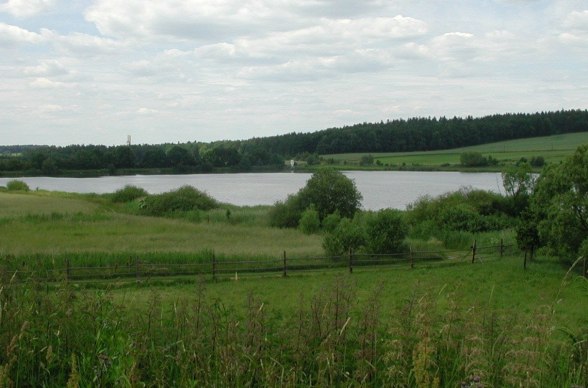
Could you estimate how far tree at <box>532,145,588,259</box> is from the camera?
1000 inches

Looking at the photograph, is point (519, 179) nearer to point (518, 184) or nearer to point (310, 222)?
point (518, 184)

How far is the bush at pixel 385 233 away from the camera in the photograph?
3045 cm

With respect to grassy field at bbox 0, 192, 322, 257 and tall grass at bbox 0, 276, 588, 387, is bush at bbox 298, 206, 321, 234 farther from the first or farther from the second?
tall grass at bbox 0, 276, 588, 387

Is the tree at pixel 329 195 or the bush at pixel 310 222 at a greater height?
the tree at pixel 329 195

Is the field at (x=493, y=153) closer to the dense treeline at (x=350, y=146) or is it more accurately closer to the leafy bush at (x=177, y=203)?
the dense treeline at (x=350, y=146)

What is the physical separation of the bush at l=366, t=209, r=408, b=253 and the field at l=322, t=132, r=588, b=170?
7653 cm

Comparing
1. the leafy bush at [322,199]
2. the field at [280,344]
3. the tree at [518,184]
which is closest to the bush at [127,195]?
the leafy bush at [322,199]

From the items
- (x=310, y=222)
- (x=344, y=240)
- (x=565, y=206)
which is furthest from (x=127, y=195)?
(x=565, y=206)

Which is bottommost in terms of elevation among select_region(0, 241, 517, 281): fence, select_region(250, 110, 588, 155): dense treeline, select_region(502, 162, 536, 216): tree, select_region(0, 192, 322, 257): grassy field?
select_region(0, 241, 517, 281): fence

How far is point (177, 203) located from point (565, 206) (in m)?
35.6

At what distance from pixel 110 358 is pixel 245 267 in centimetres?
2367

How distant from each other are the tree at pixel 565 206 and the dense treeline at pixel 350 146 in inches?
4305

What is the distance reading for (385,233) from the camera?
3036 cm

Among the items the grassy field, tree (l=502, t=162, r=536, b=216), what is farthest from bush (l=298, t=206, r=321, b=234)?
tree (l=502, t=162, r=536, b=216)
